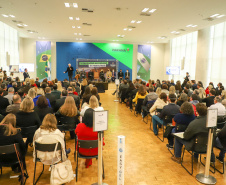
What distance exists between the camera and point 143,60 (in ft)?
69.8

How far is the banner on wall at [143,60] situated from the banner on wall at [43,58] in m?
9.50

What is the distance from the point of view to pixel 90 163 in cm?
396

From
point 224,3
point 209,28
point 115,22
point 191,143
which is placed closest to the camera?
point 191,143

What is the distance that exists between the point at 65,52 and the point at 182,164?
1800cm

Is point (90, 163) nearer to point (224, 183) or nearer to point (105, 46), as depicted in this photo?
point (224, 183)

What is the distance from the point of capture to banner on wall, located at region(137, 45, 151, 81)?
21.2 meters

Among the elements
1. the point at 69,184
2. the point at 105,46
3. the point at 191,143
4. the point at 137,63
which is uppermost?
the point at 105,46

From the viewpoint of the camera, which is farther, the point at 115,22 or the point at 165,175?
the point at 115,22

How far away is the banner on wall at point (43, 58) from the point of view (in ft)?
64.3

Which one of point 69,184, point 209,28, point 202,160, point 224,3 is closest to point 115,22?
point 224,3

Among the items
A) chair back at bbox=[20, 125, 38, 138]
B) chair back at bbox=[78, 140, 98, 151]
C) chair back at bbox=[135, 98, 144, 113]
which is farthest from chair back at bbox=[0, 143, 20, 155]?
chair back at bbox=[135, 98, 144, 113]

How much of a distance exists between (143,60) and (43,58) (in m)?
10.6

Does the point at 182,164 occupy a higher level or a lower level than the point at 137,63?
lower

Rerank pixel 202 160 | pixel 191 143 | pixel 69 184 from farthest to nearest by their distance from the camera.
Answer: pixel 202 160, pixel 191 143, pixel 69 184
